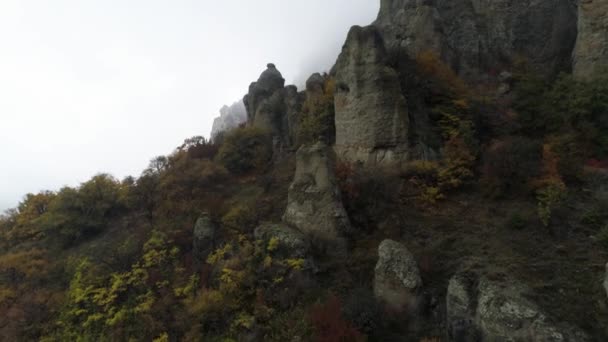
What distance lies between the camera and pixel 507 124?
15953 millimetres

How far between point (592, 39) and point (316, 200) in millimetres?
17288

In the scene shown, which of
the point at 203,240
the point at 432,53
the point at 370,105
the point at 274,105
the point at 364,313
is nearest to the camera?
the point at 364,313

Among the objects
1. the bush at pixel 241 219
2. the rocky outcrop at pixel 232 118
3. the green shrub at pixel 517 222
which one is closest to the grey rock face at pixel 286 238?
the bush at pixel 241 219

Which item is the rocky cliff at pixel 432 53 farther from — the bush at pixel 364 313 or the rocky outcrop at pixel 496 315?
the rocky outcrop at pixel 496 315

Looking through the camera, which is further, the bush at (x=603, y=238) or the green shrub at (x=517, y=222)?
the green shrub at (x=517, y=222)

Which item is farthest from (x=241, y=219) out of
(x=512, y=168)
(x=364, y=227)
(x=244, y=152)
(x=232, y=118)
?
(x=232, y=118)

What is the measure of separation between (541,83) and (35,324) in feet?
83.0

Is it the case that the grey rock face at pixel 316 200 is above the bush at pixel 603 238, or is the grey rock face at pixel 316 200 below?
above

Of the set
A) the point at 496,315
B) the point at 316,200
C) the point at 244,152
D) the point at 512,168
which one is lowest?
the point at 496,315

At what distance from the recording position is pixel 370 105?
1420 cm

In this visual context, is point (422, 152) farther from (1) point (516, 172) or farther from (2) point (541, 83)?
(2) point (541, 83)

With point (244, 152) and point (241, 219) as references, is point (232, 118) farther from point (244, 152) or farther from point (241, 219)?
point (241, 219)

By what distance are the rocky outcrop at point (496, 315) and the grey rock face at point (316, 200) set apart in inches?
162

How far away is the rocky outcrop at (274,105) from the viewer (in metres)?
23.0
